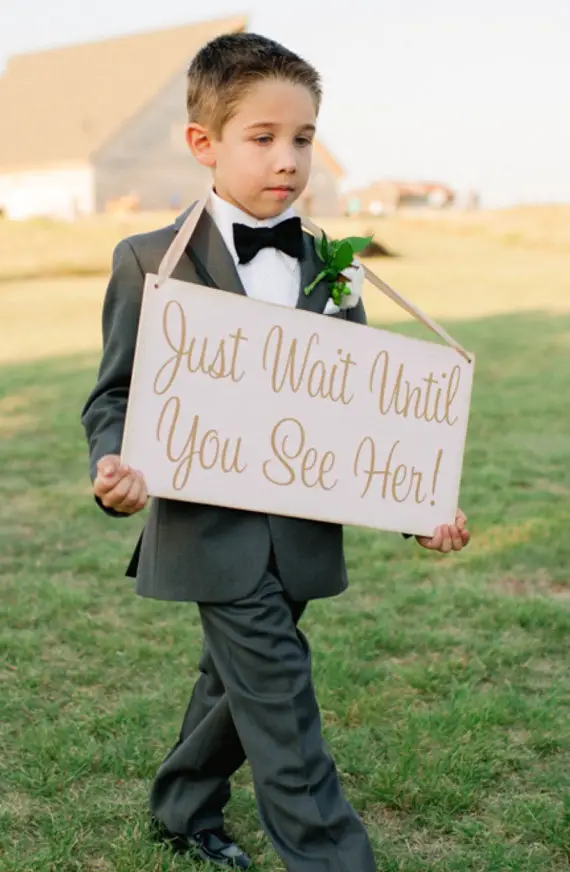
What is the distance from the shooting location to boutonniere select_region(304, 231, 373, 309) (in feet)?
7.62

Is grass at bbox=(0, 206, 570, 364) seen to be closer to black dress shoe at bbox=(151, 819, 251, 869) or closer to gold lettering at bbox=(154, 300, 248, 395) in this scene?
black dress shoe at bbox=(151, 819, 251, 869)

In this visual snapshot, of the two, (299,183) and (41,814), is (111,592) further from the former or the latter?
(299,183)

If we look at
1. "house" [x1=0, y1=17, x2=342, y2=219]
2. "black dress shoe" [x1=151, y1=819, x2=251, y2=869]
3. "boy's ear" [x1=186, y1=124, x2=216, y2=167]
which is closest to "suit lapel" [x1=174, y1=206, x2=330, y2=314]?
"boy's ear" [x1=186, y1=124, x2=216, y2=167]

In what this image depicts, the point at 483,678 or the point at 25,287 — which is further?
the point at 25,287

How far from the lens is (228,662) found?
2275mm

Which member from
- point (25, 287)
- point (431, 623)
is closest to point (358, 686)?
point (431, 623)

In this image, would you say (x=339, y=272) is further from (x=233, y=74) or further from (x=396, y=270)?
(x=396, y=270)

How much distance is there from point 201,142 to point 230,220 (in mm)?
159

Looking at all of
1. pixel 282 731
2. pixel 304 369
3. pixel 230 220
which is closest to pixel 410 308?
pixel 304 369

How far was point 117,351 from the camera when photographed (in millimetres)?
2250

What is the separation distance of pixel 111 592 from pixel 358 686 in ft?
4.46

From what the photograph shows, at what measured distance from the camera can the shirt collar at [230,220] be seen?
2.29 meters

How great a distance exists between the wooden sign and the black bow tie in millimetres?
130

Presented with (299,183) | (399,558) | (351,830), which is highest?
(299,183)
